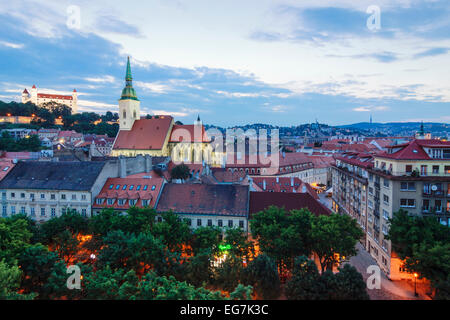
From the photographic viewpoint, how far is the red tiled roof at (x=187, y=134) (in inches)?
4031

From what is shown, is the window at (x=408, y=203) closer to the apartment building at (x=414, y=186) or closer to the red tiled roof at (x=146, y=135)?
the apartment building at (x=414, y=186)

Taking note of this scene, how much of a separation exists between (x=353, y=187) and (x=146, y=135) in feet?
227

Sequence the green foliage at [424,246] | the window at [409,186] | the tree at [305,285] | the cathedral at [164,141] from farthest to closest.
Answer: the cathedral at [164,141], the window at [409,186], the green foliage at [424,246], the tree at [305,285]

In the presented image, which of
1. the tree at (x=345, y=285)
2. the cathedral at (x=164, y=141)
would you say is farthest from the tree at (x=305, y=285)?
the cathedral at (x=164, y=141)

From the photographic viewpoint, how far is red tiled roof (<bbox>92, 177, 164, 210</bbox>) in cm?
4731

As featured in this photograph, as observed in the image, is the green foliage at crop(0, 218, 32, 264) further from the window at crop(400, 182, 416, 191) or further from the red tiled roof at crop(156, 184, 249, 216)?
the window at crop(400, 182, 416, 191)

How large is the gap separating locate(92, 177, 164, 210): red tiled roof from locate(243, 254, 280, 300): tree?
69.2 feet

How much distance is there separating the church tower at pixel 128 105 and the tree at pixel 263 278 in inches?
3527

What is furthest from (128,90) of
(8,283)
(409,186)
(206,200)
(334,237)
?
(409,186)

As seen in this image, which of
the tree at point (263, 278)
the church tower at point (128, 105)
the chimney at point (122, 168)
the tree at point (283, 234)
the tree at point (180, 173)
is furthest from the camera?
the church tower at point (128, 105)

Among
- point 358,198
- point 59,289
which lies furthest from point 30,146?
point 358,198

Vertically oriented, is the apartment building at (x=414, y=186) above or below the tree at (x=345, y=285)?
above

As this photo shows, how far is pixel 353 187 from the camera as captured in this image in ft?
184

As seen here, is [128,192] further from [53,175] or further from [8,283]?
[8,283]
